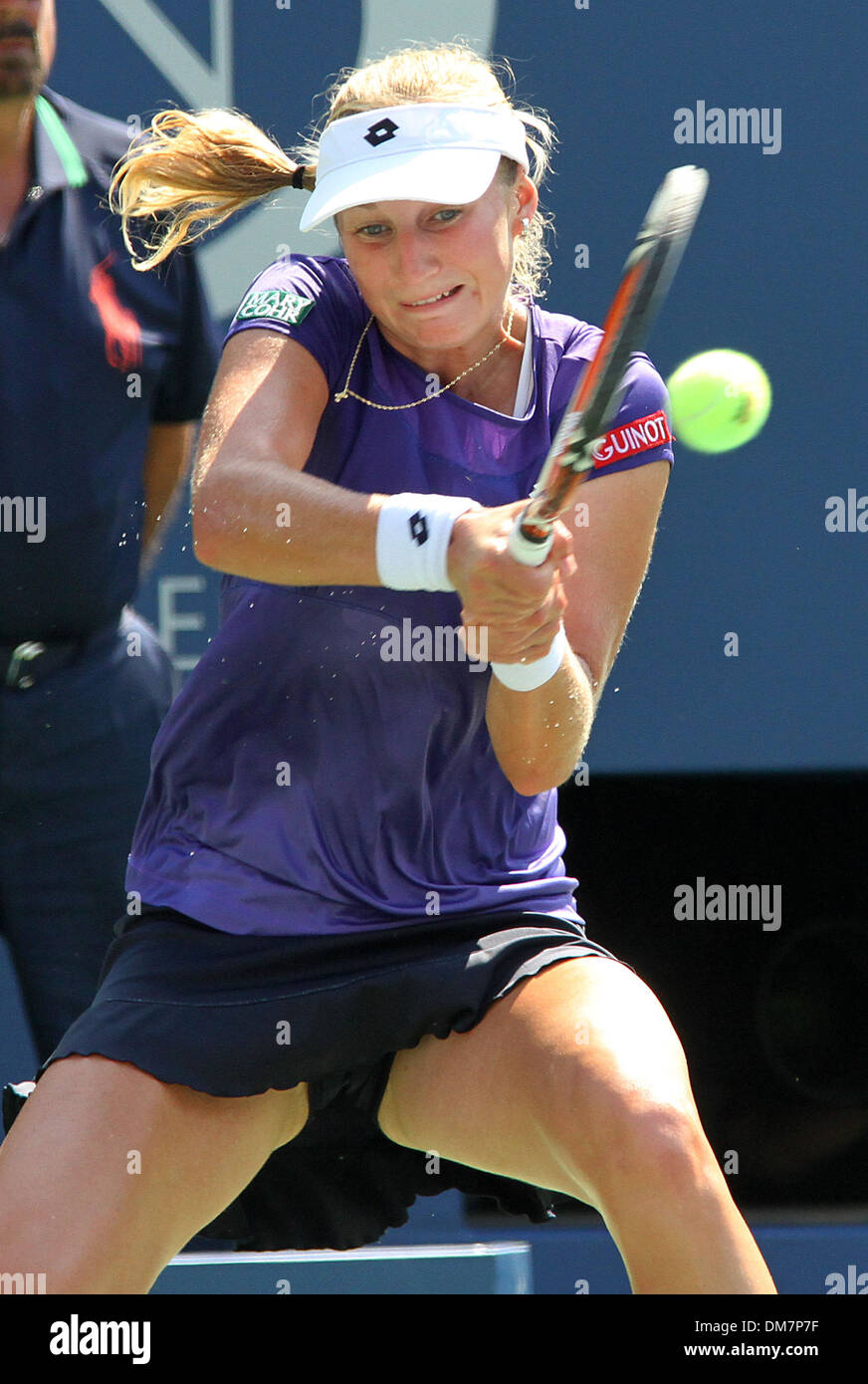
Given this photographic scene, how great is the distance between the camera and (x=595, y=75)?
2855mm

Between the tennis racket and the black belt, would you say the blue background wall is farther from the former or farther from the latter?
the tennis racket

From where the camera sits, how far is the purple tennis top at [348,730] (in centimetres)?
178

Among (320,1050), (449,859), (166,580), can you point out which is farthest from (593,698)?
(166,580)

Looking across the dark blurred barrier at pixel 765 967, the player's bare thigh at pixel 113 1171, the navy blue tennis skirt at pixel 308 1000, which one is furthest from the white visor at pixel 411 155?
the dark blurred barrier at pixel 765 967

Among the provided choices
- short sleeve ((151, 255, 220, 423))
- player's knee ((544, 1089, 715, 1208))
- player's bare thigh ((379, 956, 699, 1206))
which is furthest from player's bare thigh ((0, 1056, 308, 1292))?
short sleeve ((151, 255, 220, 423))

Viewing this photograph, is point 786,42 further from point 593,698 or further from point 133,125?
point 593,698

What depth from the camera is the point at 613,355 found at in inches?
58.7

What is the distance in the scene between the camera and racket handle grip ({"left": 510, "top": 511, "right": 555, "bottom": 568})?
153 cm

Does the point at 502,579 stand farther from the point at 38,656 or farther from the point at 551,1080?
the point at 38,656

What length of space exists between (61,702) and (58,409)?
0.45 metres

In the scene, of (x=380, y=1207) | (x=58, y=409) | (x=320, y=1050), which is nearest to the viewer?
→ (x=320, y=1050)

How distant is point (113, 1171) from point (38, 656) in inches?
51.9

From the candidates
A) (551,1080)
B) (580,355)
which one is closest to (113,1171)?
(551,1080)
